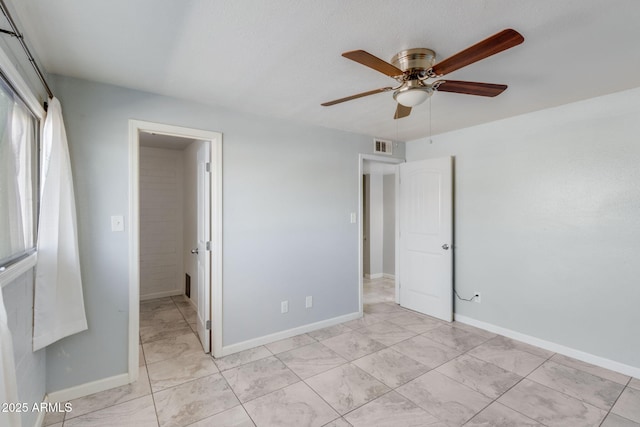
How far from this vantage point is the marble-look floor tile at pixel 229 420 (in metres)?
1.91

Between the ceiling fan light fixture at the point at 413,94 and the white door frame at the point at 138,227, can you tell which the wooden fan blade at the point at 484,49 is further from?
the white door frame at the point at 138,227

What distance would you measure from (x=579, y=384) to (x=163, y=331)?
13.1 ft

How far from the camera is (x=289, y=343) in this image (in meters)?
3.08

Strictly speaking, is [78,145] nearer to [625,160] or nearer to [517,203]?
[517,203]

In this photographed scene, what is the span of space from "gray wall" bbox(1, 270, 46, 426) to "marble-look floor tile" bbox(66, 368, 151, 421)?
0.78 feet

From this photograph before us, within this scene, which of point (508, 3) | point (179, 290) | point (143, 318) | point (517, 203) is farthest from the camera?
point (179, 290)

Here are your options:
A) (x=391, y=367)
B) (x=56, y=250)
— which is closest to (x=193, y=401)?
(x=56, y=250)

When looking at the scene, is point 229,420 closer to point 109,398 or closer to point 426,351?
point 109,398

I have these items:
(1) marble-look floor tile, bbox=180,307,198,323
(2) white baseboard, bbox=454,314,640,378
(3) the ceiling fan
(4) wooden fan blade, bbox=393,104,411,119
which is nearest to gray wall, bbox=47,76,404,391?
(1) marble-look floor tile, bbox=180,307,198,323

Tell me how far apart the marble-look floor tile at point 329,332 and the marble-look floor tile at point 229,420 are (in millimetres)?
1280

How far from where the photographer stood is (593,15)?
1.48 m

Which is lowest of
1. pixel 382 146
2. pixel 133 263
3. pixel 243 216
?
pixel 133 263

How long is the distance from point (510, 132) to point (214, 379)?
148 inches

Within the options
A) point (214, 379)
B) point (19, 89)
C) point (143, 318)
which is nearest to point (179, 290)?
point (143, 318)
